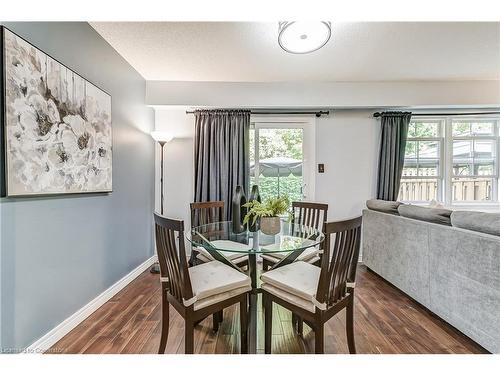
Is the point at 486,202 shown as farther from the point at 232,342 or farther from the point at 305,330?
the point at 232,342

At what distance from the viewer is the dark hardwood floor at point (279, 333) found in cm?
156

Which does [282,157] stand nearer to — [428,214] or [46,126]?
[428,214]

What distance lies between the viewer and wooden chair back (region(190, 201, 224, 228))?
2.38 m

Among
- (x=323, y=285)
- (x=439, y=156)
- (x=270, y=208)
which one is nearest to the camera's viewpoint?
(x=323, y=285)

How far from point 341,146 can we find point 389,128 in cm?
68

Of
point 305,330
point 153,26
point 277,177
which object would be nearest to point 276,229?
point 305,330

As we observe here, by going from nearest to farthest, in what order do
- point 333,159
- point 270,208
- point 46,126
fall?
1. point 46,126
2. point 270,208
3. point 333,159

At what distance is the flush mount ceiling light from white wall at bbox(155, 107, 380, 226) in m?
1.53

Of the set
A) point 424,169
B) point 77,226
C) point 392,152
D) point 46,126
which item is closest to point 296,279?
point 77,226

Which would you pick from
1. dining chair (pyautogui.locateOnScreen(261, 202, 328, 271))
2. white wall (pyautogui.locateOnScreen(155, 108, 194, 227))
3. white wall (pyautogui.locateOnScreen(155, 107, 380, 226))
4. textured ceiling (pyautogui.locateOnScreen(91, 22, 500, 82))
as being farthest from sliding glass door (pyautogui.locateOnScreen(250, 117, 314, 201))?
white wall (pyautogui.locateOnScreen(155, 108, 194, 227))

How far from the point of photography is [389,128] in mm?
3197

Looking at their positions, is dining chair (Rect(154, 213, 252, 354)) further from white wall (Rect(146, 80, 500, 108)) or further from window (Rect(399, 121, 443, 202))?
window (Rect(399, 121, 443, 202))

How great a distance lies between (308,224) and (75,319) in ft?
7.11

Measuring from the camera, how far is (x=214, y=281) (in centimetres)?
142
